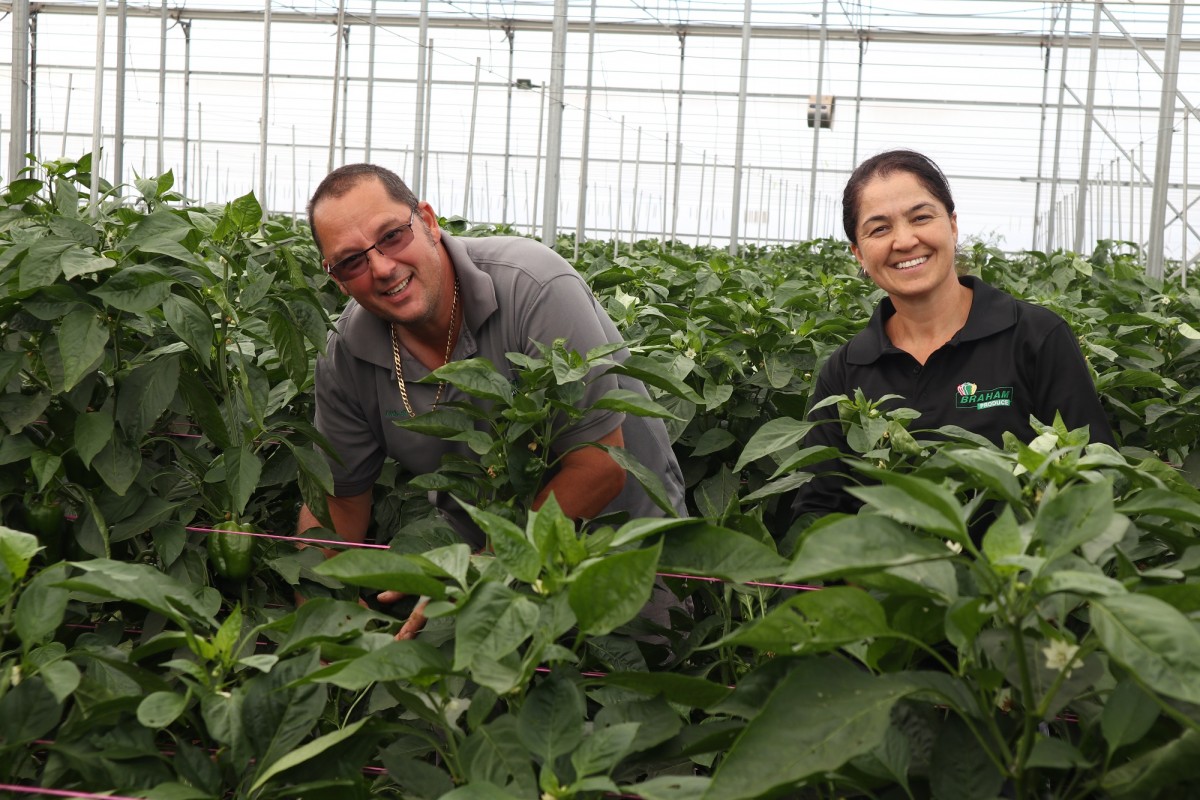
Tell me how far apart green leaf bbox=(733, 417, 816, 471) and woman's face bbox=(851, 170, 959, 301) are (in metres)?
0.77

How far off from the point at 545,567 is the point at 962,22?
982 inches

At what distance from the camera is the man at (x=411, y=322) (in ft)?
8.89

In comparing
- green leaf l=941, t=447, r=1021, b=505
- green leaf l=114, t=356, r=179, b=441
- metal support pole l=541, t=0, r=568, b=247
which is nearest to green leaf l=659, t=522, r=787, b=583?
green leaf l=941, t=447, r=1021, b=505

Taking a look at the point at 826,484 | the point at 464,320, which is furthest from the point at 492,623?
the point at 464,320

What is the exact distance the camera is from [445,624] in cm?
180

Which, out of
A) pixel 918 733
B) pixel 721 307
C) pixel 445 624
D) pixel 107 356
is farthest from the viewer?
pixel 721 307

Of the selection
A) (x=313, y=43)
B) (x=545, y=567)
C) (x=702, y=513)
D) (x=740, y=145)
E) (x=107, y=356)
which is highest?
(x=313, y=43)

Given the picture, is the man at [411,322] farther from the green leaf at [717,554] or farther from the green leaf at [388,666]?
the green leaf at [388,666]

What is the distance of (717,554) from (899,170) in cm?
170

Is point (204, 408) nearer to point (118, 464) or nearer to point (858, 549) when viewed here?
point (118, 464)

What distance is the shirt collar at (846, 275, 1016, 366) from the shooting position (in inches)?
111

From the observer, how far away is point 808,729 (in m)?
1.25

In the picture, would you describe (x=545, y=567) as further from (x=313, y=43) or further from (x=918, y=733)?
(x=313, y=43)

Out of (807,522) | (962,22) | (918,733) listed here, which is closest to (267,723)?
(918,733)
